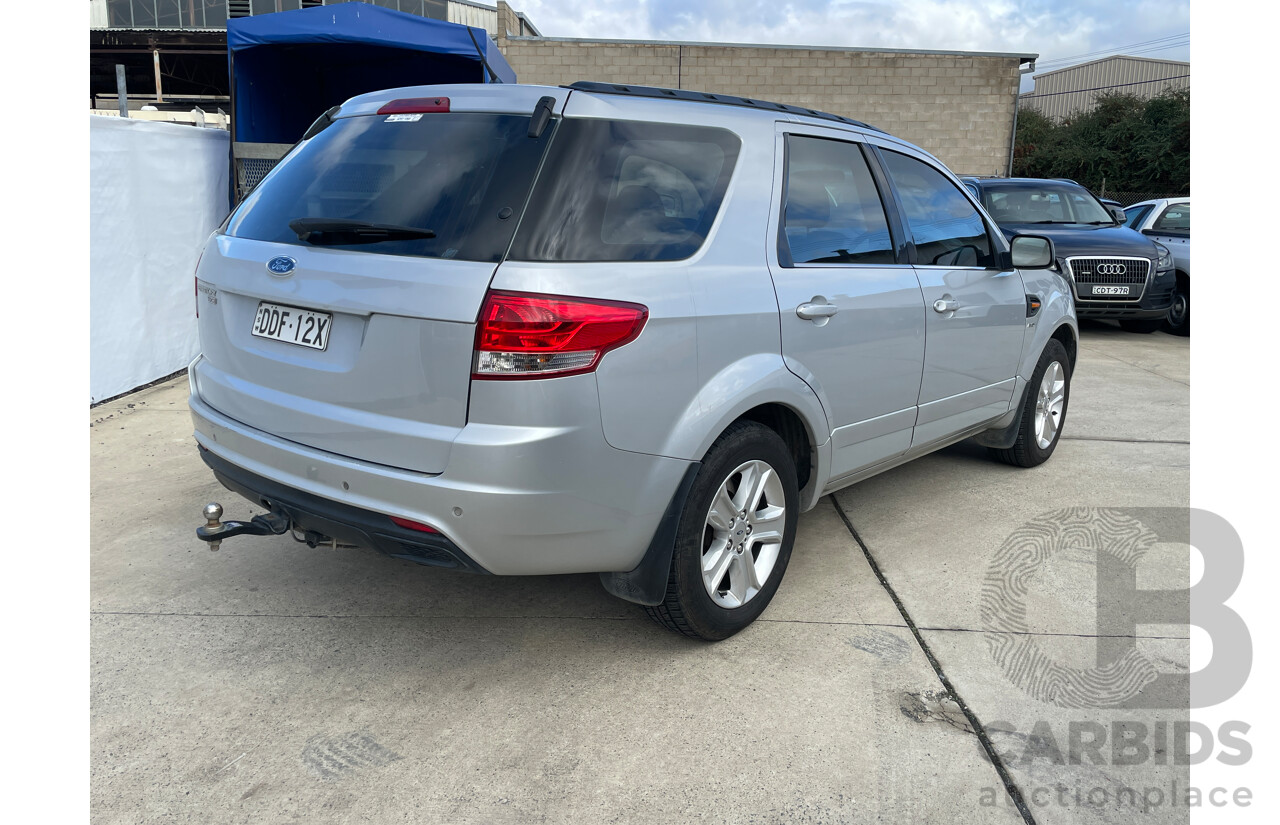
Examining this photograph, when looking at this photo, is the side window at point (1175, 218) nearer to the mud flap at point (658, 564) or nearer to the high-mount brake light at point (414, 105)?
the mud flap at point (658, 564)

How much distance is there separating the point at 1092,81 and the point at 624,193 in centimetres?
6600

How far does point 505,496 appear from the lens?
2.47 metres

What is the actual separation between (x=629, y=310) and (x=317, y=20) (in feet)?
27.3

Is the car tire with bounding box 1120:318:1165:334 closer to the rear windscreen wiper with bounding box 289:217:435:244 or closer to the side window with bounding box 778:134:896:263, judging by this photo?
the side window with bounding box 778:134:896:263

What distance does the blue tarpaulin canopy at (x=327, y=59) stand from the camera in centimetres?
937

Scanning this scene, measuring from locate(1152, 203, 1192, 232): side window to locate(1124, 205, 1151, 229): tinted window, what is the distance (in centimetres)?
36

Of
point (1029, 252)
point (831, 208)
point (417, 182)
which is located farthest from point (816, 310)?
point (1029, 252)

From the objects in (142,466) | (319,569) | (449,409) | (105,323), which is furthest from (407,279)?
(105,323)

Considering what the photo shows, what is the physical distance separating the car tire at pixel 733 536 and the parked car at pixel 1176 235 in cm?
990

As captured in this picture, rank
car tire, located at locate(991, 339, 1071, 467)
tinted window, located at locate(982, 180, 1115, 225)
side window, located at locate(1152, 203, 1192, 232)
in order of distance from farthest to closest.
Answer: side window, located at locate(1152, 203, 1192, 232) < tinted window, located at locate(982, 180, 1115, 225) < car tire, located at locate(991, 339, 1071, 467)

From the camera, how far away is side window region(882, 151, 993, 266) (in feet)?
13.1

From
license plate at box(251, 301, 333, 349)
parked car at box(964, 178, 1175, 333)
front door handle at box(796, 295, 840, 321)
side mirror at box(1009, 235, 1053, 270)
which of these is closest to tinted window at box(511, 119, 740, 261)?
front door handle at box(796, 295, 840, 321)

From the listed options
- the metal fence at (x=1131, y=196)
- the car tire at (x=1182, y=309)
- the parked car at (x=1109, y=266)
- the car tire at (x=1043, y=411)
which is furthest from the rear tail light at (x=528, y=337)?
the metal fence at (x=1131, y=196)

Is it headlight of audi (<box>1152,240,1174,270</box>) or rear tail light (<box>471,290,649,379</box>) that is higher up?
headlight of audi (<box>1152,240,1174,270</box>)
